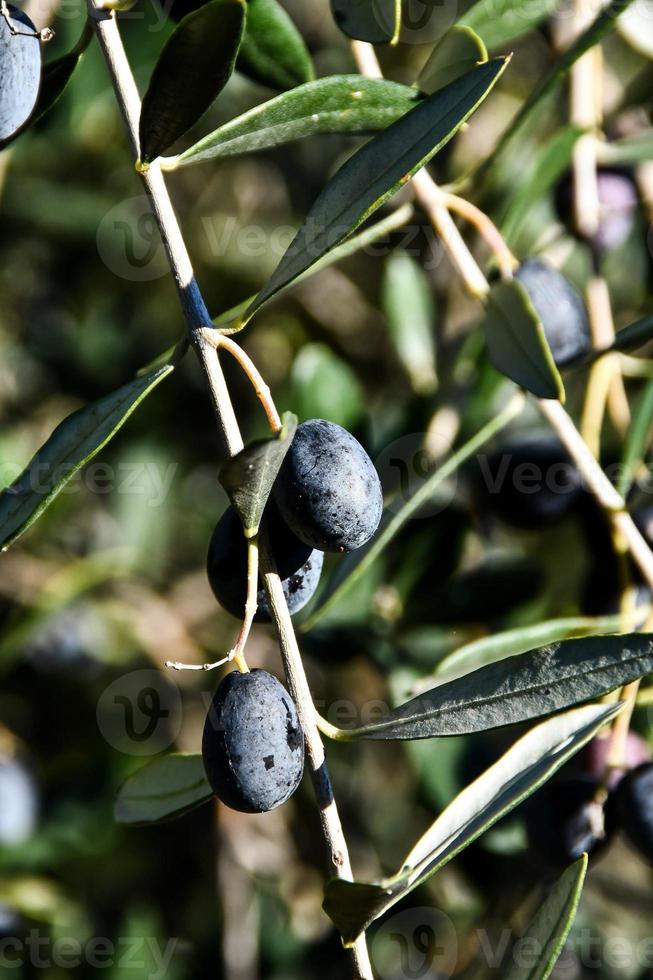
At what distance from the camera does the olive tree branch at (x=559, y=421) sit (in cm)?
123

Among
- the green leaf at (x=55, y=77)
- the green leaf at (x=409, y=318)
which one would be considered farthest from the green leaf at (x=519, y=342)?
the green leaf at (x=409, y=318)

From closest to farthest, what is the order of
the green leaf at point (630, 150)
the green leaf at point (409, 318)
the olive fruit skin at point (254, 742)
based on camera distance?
1. the olive fruit skin at point (254, 742)
2. the green leaf at point (630, 150)
3. the green leaf at point (409, 318)

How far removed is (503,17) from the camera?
4.12 ft

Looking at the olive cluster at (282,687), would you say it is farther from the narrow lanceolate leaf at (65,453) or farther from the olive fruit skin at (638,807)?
the olive fruit skin at (638,807)

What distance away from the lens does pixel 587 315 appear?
1.50 metres

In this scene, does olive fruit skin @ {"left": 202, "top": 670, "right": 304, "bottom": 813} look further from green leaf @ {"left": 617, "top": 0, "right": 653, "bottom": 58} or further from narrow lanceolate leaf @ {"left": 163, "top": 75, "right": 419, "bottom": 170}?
green leaf @ {"left": 617, "top": 0, "right": 653, "bottom": 58}

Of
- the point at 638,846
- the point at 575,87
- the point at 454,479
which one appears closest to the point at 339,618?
the point at 454,479

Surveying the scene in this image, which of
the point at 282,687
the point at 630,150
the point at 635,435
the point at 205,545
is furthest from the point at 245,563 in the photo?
the point at 205,545

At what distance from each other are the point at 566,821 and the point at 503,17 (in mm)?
992

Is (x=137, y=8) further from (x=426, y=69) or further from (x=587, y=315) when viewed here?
(x=587, y=315)

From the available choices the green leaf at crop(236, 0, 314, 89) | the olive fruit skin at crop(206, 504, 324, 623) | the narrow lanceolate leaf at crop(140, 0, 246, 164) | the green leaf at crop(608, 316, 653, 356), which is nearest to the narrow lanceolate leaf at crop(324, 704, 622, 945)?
the olive fruit skin at crop(206, 504, 324, 623)

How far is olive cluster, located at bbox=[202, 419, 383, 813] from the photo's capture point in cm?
82

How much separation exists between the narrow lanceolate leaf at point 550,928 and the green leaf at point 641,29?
1321 mm

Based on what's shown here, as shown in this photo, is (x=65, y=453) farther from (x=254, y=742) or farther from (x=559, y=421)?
(x=559, y=421)
